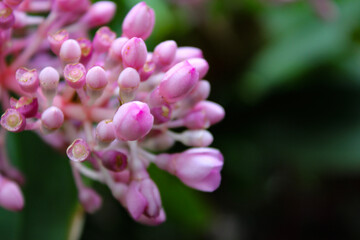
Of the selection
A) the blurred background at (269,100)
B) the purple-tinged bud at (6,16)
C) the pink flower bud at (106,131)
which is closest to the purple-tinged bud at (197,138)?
the pink flower bud at (106,131)

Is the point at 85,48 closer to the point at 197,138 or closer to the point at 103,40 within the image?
the point at 103,40

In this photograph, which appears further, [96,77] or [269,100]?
[269,100]

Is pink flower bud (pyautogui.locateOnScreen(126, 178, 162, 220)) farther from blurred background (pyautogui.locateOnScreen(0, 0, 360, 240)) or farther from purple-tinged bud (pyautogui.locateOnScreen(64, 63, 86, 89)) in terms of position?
blurred background (pyautogui.locateOnScreen(0, 0, 360, 240))

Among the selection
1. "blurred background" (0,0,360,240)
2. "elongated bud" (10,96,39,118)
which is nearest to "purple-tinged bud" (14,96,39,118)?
"elongated bud" (10,96,39,118)

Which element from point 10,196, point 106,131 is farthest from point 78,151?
point 10,196

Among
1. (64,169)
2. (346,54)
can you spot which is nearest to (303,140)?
(346,54)

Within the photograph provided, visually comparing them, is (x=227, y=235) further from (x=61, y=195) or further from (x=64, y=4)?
(x=64, y=4)

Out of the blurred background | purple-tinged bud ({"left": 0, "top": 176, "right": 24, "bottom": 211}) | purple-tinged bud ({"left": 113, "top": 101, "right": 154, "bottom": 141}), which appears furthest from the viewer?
the blurred background
